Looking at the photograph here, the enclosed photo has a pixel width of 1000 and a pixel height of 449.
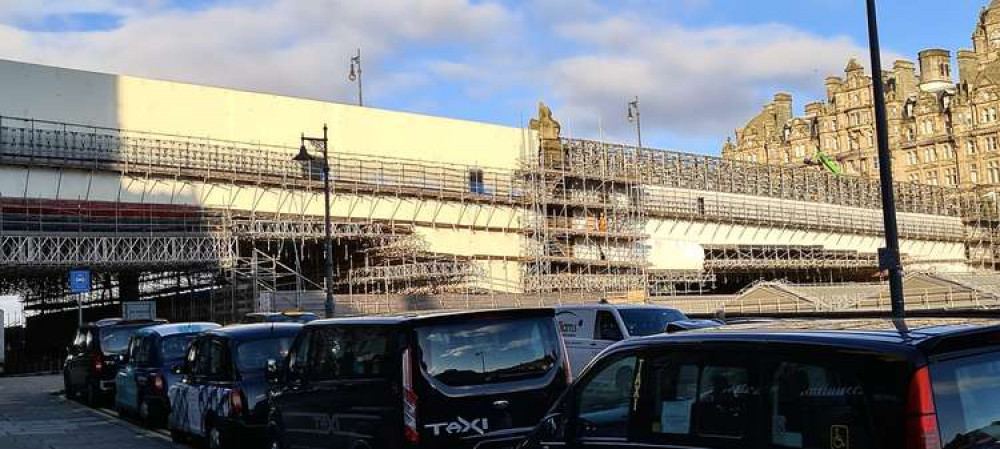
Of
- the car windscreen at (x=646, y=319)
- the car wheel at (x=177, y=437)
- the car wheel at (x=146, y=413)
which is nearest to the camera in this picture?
the car wheel at (x=177, y=437)

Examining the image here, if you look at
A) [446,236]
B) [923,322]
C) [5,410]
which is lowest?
[5,410]

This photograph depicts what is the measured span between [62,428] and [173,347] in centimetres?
235

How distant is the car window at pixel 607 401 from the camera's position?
581cm

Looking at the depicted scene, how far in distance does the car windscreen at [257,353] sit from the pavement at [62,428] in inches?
108

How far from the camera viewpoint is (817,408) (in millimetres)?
4730

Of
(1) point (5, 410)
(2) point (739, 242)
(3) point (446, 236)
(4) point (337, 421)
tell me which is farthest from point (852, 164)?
(4) point (337, 421)

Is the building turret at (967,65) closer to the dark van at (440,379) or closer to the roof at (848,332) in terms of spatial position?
the dark van at (440,379)

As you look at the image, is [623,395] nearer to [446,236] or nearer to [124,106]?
[124,106]

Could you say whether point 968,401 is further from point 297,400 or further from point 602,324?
point 602,324

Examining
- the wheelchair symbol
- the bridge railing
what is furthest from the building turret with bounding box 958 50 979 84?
the wheelchair symbol

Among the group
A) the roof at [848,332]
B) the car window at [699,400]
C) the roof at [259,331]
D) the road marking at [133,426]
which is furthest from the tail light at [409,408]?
the road marking at [133,426]

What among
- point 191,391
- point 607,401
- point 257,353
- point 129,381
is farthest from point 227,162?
point 607,401

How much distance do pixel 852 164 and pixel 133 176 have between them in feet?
253

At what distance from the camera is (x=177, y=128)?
48156mm
